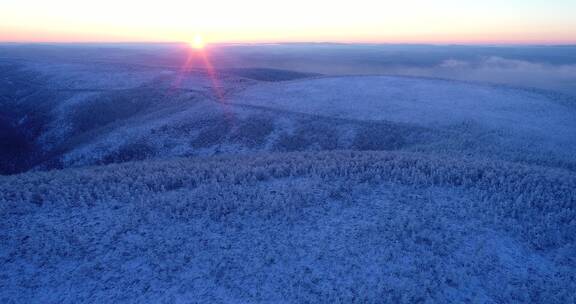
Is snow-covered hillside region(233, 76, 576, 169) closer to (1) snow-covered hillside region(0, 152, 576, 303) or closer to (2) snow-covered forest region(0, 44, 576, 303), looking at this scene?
(2) snow-covered forest region(0, 44, 576, 303)

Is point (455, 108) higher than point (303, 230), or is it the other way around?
point (455, 108)

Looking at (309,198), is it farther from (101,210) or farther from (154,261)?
(101,210)

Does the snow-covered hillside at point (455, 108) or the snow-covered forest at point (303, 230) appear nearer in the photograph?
the snow-covered forest at point (303, 230)

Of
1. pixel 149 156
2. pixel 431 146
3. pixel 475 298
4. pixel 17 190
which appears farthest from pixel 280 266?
pixel 149 156

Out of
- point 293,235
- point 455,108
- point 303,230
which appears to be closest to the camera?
point 293,235

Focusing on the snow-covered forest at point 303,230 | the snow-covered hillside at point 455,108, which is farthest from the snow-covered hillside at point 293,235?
the snow-covered hillside at point 455,108

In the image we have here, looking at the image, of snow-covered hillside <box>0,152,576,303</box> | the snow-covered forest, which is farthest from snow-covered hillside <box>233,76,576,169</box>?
snow-covered hillside <box>0,152,576,303</box>

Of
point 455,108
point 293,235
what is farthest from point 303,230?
point 455,108

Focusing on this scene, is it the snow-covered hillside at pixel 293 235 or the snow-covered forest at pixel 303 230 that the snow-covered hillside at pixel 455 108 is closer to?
the snow-covered forest at pixel 303 230

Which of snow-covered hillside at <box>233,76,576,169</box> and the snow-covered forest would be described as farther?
snow-covered hillside at <box>233,76,576,169</box>

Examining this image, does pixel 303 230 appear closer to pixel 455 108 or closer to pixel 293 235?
pixel 293 235

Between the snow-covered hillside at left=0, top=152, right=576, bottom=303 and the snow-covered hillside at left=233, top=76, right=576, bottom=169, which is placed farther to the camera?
the snow-covered hillside at left=233, top=76, right=576, bottom=169
